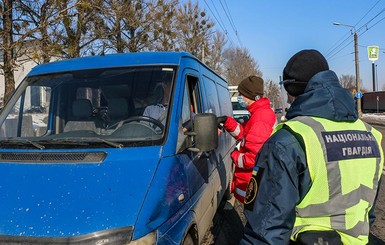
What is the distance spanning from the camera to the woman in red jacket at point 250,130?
3732 mm

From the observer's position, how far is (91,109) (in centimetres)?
362

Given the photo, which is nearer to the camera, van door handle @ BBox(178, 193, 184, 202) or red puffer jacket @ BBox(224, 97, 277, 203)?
van door handle @ BBox(178, 193, 184, 202)

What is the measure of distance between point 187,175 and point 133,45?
55.3 ft

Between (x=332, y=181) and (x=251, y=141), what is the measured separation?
2090 mm

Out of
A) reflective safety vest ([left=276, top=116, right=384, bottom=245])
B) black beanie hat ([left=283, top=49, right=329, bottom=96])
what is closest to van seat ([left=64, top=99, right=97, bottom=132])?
black beanie hat ([left=283, top=49, right=329, bottom=96])

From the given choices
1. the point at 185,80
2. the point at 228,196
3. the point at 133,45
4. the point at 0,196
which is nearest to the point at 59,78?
the point at 185,80

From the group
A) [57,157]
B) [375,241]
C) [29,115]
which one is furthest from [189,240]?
[375,241]

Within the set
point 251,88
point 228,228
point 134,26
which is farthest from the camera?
point 134,26

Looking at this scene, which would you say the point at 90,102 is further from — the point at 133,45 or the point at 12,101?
the point at 133,45

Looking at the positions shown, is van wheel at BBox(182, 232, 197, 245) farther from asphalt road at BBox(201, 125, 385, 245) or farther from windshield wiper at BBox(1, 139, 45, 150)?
asphalt road at BBox(201, 125, 385, 245)

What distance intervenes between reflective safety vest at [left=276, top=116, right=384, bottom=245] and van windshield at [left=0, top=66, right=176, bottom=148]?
1.47m

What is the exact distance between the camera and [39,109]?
3939mm

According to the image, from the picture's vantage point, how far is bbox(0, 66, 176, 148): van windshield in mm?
3104

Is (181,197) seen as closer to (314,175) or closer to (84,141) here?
(84,141)
